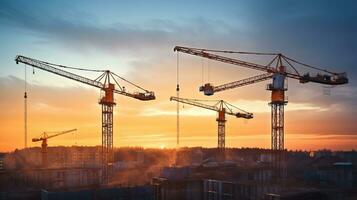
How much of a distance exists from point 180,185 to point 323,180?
21.4m

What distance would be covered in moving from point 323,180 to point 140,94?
26.2m

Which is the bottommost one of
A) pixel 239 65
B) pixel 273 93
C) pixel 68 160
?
pixel 68 160

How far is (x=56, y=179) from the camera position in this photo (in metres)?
52.1

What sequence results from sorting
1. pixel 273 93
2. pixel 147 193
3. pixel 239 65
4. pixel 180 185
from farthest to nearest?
pixel 239 65 → pixel 273 93 → pixel 180 185 → pixel 147 193

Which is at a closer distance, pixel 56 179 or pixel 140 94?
pixel 56 179

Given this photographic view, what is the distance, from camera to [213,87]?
56688mm

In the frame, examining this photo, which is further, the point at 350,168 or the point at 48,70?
the point at 350,168

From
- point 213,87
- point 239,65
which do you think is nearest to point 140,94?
point 213,87

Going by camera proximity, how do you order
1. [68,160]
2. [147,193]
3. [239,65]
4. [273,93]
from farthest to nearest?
[68,160]
[239,65]
[273,93]
[147,193]

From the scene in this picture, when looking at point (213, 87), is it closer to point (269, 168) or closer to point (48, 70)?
point (269, 168)

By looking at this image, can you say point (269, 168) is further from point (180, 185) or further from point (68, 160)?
point (68, 160)

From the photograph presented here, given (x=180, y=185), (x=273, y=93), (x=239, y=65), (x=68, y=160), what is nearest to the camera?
(x=180, y=185)

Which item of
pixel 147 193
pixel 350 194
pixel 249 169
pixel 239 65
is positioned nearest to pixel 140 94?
A: pixel 239 65

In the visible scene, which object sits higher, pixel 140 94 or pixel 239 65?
pixel 239 65
